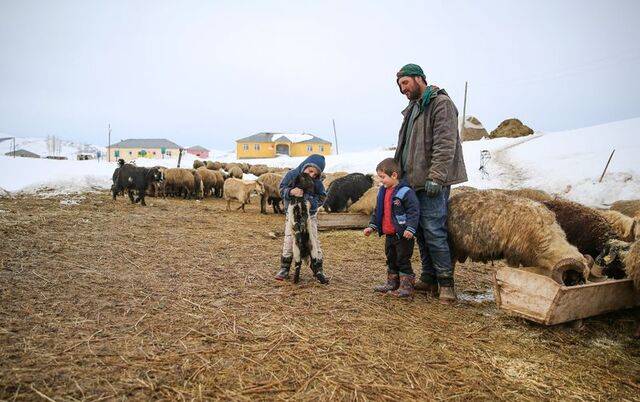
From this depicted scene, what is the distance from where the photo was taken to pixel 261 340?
3025mm

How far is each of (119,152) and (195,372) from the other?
93.3 metres

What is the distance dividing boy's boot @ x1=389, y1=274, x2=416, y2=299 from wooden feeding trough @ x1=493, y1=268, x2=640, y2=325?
97cm

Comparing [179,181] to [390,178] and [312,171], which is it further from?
[390,178]

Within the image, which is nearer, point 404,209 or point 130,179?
point 404,209

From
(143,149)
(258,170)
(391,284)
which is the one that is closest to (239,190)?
(391,284)

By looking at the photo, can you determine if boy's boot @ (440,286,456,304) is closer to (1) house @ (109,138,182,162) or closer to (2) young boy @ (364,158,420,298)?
(2) young boy @ (364,158,420,298)

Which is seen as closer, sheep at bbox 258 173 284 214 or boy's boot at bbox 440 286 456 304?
boy's boot at bbox 440 286 456 304

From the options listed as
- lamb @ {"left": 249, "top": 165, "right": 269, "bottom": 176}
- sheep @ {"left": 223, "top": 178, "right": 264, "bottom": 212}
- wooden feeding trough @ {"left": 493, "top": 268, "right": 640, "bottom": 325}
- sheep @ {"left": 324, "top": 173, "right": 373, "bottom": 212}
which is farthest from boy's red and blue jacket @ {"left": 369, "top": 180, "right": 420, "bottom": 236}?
lamb @ {"left": 249, "top": 165, "right": 269, "bottom": 176}

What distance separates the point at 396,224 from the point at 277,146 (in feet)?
217

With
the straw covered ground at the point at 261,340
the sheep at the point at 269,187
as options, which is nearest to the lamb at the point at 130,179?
the sheep at the point at 269,187

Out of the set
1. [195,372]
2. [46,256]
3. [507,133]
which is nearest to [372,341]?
[195,372]

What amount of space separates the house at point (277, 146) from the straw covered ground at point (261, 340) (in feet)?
→ 210

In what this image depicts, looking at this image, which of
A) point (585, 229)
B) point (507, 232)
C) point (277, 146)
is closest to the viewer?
point (507, 232)

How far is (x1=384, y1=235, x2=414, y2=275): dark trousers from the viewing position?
435 centimetres
